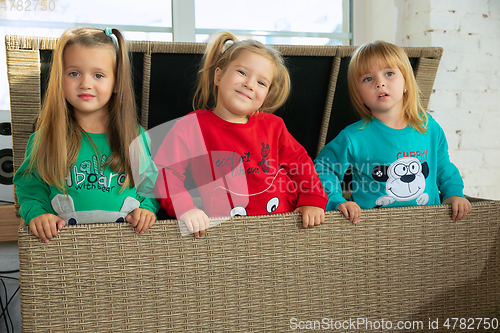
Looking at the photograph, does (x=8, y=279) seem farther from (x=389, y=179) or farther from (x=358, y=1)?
(x=358, y=1)

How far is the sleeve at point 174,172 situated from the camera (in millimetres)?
737

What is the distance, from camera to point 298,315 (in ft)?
2.30

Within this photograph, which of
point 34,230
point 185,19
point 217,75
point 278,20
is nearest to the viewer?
point 34,230

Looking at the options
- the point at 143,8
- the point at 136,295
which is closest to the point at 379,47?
the point at 136,295

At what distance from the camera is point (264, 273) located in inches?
26.7

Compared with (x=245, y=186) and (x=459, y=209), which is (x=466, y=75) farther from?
(x=245, y=186)

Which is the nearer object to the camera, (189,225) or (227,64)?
(189,225)

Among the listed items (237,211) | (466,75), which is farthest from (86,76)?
(466,75)

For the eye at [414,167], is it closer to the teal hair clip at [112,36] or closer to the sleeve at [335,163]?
the sleeve at [335,163]

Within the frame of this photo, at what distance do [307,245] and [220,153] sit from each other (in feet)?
0.99

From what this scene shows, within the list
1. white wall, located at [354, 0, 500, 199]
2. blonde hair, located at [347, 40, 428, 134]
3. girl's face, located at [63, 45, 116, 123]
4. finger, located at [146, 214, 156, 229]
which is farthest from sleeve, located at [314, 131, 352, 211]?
white wall, located at [354, 0, 500, 199]

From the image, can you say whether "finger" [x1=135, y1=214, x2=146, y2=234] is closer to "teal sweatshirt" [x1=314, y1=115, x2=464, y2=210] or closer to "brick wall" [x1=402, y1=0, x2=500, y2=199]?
"teal sweatshirt" [x1=314, y1=115, x2=464, y2=210]

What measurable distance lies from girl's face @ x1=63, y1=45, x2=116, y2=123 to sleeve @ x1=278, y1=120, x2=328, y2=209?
445 millimetres

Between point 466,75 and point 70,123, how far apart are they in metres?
1.62
